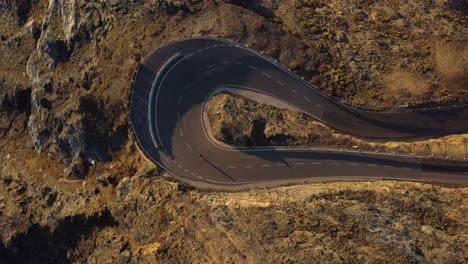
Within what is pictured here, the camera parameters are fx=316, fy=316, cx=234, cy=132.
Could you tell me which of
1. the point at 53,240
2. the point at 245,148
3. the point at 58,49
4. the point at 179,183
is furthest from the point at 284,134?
the point at 58,49

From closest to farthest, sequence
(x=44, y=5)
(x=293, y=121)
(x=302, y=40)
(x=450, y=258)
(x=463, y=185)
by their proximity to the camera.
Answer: (x=450, y=258), (x=463, y=185), (x=293, y=121), (x=302, y=40), (x=44, y=5)

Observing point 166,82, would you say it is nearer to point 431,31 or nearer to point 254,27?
point 254,27

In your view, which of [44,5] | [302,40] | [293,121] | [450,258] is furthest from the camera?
[44,5]

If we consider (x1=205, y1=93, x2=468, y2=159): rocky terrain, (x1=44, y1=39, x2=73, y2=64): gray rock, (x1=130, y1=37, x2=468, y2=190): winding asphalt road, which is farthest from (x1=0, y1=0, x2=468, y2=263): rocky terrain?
(x1=205, y1=93, x2=468, y2=159): rocky terrain

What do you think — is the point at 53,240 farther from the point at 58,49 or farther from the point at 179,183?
the point at 58,49

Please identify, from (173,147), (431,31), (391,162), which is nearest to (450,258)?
(391,162)

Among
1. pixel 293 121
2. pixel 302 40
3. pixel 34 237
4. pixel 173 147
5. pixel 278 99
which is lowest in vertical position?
pixel 34 237
